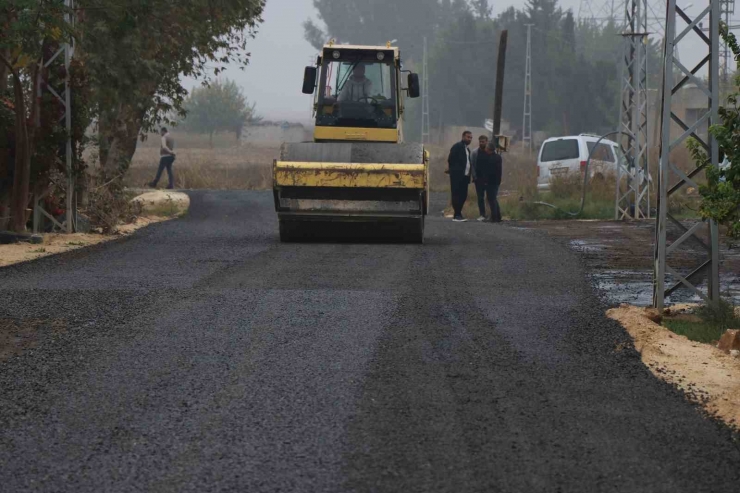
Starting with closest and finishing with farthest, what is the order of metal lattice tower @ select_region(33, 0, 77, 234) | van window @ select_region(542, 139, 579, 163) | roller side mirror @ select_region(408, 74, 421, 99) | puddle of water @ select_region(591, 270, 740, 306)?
puddle of water @ select_region(591, 270, 740, 306) < metal lattice tower @ select_region(33, 0, 77, 234) < roller side mirror @ select_region(408, 74, 421, 99) < van window @ select_region(542, 139, 579, 163)

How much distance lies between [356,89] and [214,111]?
99983 millimetres

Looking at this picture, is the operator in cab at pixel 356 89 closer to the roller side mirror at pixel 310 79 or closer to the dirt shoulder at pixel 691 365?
the roller side mirror at pixel 310 79

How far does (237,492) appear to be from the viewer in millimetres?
4875

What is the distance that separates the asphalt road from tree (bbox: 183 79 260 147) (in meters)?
106

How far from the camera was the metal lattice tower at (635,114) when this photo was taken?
22875 mm

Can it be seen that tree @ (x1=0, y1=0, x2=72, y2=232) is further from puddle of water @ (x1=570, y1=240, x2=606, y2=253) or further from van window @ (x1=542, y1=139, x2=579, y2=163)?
van window @ (x1=542, y1=139, x2=579, y2=163)

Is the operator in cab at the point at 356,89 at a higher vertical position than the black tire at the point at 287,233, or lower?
higher

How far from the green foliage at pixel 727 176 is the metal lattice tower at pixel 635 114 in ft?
44.9

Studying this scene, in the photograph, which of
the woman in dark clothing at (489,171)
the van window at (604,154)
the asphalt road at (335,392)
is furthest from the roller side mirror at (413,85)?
the van window at (604,154)

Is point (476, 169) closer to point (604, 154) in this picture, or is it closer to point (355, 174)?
point (604, 154)

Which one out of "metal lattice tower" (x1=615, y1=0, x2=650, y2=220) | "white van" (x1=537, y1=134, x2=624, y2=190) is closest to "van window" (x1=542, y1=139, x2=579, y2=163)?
"white van" (x1=537, y1=134, x2=624, y2=190)

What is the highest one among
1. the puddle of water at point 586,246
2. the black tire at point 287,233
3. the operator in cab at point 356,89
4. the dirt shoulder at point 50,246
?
the operator in cab at point 356,89

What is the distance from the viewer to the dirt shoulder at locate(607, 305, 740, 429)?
6699 millimetres

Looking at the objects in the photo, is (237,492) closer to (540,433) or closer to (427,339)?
(540,433)
